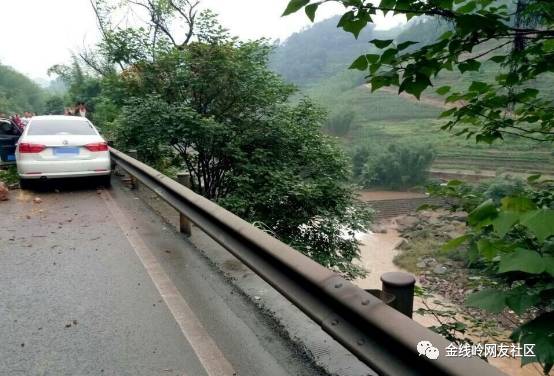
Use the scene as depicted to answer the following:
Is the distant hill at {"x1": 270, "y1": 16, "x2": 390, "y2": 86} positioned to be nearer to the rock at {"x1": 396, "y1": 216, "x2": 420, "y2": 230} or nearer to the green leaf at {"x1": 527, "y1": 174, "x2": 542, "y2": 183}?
the rock at {"x1": 396, "y1": 216, "x2": 420, "y2": 230}

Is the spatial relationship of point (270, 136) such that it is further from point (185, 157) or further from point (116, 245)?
point (116, 245)

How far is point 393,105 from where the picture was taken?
110000 millimetres

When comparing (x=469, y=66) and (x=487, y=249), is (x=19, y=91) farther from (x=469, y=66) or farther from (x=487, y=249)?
(x=487, y=249)

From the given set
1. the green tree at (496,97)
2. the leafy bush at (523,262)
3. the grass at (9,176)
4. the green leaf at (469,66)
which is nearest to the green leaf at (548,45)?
the green tree at (496,97)

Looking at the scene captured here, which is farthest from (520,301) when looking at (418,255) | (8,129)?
(418,255)

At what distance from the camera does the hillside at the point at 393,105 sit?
5838mm

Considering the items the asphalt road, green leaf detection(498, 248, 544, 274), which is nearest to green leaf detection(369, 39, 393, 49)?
green leaf detection(498, 248, 544, 274)

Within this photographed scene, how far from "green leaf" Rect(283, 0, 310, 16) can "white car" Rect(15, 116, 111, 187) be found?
6.89m

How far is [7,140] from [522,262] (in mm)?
11863

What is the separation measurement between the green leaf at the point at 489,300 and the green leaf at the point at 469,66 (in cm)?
129

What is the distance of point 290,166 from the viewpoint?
32.0 ft

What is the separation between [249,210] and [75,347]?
6375 millimetres

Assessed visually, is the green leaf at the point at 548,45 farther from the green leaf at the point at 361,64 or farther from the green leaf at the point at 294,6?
the green leaf at the point at 294,6

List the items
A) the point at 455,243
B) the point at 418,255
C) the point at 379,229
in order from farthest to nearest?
the point at 379,229 → the point at 418,255 → the point at 455,243
